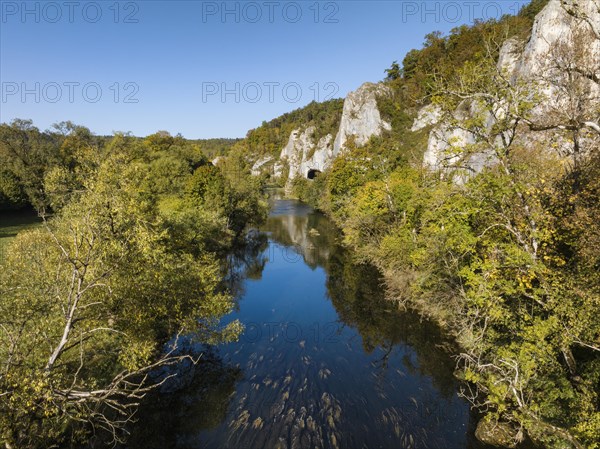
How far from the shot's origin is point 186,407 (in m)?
15.5

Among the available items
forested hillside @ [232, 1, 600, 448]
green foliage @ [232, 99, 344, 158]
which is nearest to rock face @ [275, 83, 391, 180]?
green foliage @ [232, 99, 344, 158]

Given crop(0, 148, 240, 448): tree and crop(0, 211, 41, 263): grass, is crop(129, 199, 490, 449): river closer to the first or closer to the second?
crop(0, 148, 240, 448): tree

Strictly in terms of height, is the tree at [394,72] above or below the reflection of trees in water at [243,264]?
above

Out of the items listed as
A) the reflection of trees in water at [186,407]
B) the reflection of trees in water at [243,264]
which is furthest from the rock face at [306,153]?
the reflection of trees in water at [186,407]

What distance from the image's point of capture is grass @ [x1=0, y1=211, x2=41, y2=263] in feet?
145

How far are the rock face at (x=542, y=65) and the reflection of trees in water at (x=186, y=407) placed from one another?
1390 centimetres

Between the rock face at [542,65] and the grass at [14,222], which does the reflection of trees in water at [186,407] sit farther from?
the grass at [14,222]

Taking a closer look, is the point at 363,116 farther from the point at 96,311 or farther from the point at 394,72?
the point at 96,311

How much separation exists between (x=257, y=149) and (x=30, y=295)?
157m

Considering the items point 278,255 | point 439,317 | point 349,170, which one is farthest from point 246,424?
point 349,170

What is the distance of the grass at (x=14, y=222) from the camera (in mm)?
44075

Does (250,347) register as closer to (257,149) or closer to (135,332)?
(135,332)

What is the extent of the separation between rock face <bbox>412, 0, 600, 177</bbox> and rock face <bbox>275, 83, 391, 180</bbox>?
98.1ft

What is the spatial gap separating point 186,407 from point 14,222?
5556 centimetres
